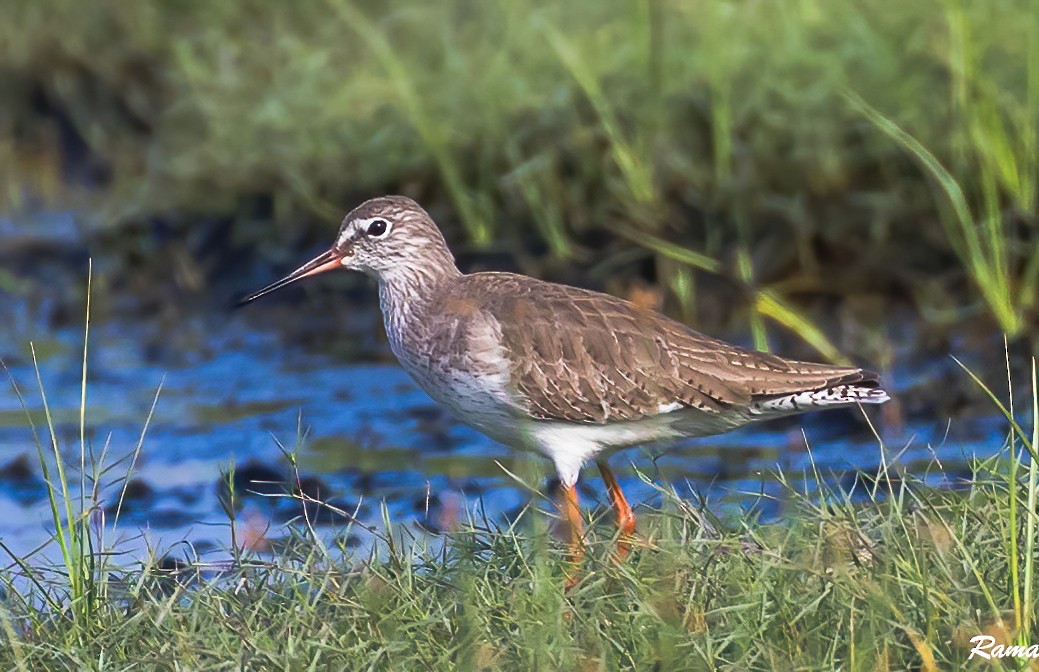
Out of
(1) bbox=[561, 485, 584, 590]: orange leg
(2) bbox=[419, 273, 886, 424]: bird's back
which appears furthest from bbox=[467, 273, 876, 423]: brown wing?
(1) bbox=[561, 485, 584, 590]: orange leg

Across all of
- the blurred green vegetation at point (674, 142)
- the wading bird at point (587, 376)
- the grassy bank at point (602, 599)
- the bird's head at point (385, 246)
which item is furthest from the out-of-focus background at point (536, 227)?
the grassy bank at point (602, 599)

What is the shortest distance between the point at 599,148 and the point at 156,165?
9.99 ft

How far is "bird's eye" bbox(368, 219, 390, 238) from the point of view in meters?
6.24

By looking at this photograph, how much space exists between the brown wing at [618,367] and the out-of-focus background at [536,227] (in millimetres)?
751

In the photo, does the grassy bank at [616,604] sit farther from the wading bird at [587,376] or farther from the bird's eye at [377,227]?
the bird's eye at [377,227]

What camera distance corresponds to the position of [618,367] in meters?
5.67

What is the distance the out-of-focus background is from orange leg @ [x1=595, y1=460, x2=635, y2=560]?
66 cm

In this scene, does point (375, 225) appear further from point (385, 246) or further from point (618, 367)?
point (618, 367)

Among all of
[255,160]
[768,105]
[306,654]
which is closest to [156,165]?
[255,160]

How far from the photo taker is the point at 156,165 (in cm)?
995

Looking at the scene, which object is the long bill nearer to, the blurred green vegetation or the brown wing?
the brown wing

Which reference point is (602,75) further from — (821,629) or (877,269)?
(821,629)

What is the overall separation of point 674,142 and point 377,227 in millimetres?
2573

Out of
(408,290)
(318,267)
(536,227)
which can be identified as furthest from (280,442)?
(536,227)
